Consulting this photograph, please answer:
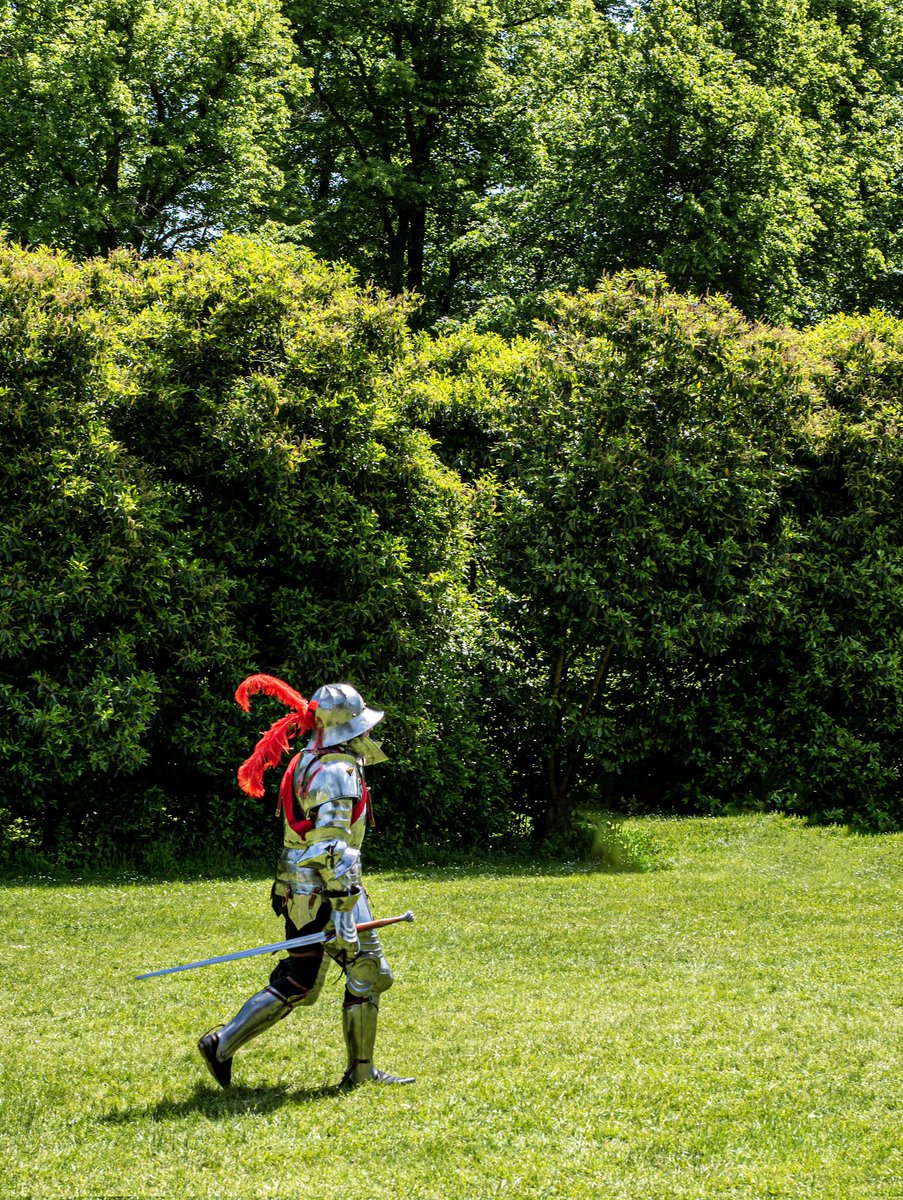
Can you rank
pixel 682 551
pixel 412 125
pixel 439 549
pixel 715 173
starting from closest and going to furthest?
pixel 439 549
pixel 682 551
pixel 715 173
pixel 412 125

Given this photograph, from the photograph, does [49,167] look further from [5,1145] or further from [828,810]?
[5,1145]

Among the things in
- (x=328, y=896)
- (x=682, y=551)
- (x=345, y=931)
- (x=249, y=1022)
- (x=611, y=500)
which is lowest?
(x=249, y=1022)

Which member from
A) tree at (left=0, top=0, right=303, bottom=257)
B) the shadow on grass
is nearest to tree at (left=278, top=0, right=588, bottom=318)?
tree at (left=0, top=0, right=303, bottom=257)

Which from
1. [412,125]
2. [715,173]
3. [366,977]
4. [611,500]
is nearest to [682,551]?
[611,500]

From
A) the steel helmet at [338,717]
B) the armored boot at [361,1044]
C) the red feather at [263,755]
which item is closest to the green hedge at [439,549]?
the red feather at [263,755]

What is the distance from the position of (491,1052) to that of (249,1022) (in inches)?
51.2

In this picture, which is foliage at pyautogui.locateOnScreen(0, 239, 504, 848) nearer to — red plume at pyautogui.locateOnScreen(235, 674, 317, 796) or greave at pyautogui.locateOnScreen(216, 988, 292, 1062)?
red plume at pyautogui.locateOnScreen(235, 674, 317, 796)

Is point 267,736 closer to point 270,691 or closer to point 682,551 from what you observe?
point 270,691

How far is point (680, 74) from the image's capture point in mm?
21641

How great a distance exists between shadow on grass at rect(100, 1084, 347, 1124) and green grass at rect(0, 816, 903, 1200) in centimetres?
2

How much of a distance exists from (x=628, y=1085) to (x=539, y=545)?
285 inches

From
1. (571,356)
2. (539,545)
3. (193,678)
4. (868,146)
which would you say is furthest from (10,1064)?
(868,146)

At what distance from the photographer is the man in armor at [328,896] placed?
5.90 m

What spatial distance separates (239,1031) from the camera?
19.5ft
